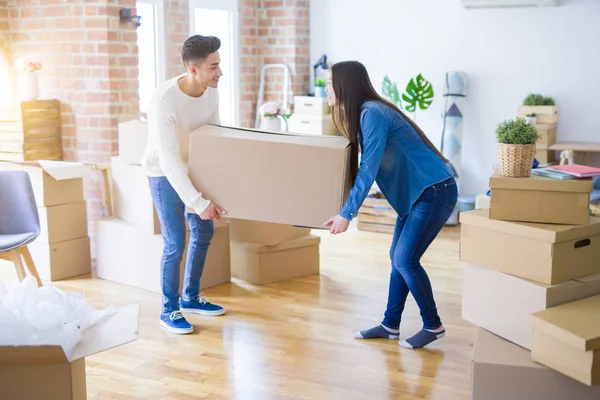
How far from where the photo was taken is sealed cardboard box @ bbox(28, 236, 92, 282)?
4.55 meters

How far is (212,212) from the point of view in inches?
125

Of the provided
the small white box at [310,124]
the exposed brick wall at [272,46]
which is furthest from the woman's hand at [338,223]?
the exposed brick wall at [272,46]

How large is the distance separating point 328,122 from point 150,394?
4.05 m

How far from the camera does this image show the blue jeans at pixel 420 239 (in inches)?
125

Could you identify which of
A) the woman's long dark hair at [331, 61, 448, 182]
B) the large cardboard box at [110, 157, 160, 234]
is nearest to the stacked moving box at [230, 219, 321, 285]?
the large cardboard box at [110, 157, 160, 234]

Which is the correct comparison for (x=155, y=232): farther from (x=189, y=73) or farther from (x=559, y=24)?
(x=559, y=24)

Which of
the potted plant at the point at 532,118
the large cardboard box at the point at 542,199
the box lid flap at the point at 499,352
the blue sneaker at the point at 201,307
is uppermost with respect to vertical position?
the potted plant at the point at 532,118

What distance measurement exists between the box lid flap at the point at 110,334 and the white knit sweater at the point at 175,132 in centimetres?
85

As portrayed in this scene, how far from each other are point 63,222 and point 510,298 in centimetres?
290

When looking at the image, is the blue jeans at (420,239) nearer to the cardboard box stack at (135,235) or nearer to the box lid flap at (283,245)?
the box lid flap at (283,245)

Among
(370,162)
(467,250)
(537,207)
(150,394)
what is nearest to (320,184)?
(370,162)

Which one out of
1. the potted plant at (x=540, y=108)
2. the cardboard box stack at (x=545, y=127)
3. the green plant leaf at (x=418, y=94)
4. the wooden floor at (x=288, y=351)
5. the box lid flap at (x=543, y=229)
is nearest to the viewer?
the box lid flap at (x=543, y=229)

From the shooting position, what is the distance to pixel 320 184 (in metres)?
3.00

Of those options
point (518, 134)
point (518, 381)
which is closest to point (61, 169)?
point (518, 134)
